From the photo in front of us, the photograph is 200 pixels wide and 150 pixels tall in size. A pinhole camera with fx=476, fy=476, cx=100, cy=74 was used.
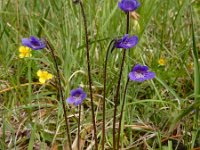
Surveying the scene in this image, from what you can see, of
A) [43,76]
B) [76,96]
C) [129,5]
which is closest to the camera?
[129,5]

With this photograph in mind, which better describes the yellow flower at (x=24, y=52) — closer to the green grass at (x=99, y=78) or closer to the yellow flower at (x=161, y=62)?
the green grass at (x=99, y=78)

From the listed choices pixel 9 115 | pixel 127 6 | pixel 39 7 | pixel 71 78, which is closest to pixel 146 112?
pixel 71 78

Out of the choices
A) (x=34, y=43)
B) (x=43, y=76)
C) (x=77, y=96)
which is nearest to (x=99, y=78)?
(x=43, y=76)

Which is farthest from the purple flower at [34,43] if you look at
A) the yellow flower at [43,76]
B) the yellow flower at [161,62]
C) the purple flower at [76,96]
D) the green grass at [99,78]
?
the yellow flower at [161,62]

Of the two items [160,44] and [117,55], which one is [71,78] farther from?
[160,44]

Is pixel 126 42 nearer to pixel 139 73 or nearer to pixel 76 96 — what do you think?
pixel 139 73

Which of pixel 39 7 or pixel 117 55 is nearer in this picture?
pixel 117 55

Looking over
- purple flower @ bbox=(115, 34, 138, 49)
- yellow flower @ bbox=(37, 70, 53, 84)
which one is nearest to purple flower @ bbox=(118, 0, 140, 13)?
purple flower @ bbox=(115, 34, 138, 49)

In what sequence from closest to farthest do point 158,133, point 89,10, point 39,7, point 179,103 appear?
1. point 158,133
2. point 179,103
3. point 89,10
4. point 39,7

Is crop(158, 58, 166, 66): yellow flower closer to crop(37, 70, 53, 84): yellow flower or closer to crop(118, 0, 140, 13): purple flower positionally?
crop(37, 70, 53, 84): yellow flower
